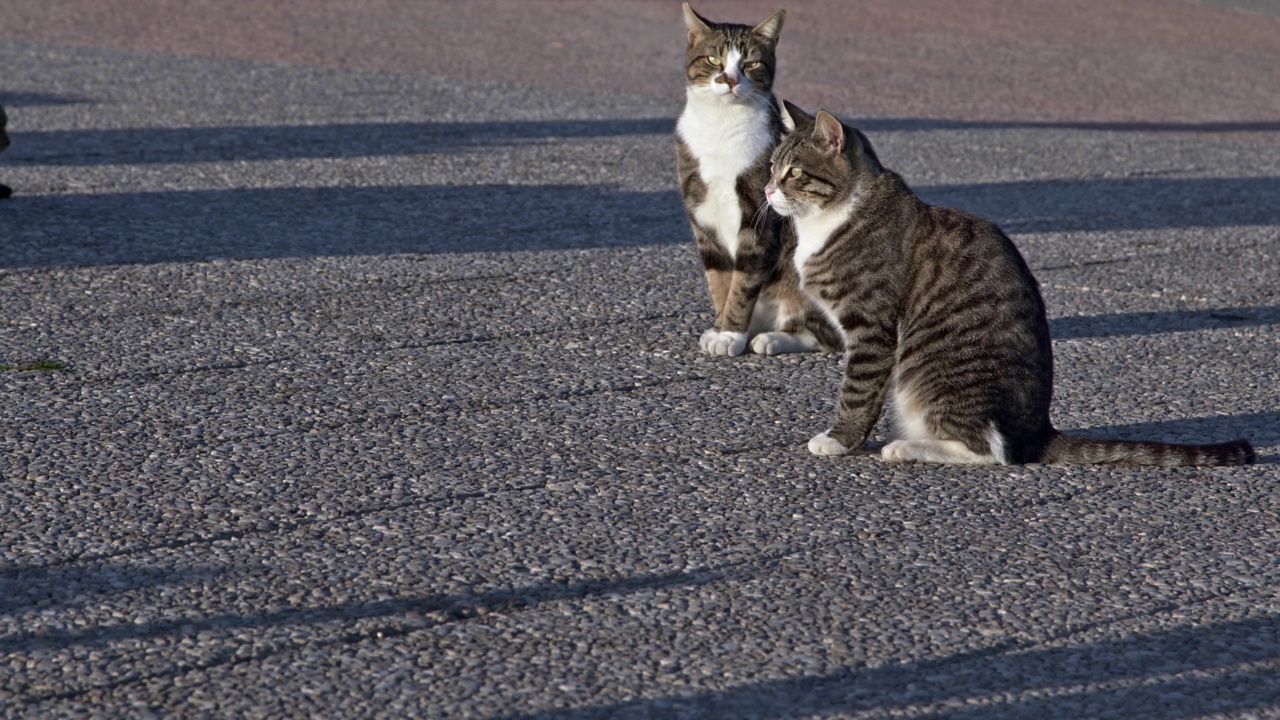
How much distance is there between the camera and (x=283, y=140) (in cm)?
870

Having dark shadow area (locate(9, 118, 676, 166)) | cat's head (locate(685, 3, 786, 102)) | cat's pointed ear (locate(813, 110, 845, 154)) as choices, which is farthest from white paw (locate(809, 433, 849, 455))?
dark shadow area (locate(9, 118, 676, 166))

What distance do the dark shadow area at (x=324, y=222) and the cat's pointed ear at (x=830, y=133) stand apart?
7.76 ft

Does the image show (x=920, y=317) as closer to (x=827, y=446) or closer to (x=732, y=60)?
(x=827, y=446)

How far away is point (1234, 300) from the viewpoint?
623 cm

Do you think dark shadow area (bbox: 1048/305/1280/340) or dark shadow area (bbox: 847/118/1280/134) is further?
dark shadow area (bbox: 847/118/1280/134)

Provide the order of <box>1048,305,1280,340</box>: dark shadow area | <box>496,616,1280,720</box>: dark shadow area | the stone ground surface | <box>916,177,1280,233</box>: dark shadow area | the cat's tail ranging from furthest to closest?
1. <box>916,177,1280,233</box>: dark shadow area
2. <box>1048,305,1280,340</box>: dark shadow area
3. the cat's tail
4. the stone ground surface
5. <box>496,616,1280,720</box>: dark shadow area

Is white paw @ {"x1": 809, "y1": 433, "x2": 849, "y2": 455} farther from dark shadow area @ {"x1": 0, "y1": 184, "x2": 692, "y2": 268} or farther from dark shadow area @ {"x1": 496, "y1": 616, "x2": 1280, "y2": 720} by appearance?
dark shadow area @ {"x1": 0, "y1": 184, "x2": 692, "y2": 268}

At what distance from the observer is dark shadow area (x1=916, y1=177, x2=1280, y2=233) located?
25.2 feet

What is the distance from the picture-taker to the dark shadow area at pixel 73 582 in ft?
10.2

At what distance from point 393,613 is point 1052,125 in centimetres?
878

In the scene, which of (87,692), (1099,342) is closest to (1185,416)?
(1099,342)

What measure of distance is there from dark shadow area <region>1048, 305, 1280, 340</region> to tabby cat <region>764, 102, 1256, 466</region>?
1.51 metres

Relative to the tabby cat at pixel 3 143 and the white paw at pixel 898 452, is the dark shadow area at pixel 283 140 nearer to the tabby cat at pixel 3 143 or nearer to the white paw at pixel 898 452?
the tabby cat at pixel 3 143

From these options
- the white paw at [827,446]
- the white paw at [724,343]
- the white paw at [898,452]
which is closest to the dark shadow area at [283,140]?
the white paw at [724,343]
